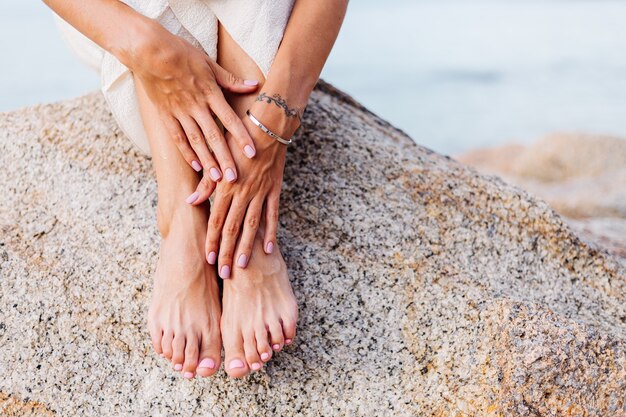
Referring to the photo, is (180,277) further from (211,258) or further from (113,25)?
(113,25)

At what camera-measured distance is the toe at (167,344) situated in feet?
5.18

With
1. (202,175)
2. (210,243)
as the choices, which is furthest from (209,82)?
(210,243)

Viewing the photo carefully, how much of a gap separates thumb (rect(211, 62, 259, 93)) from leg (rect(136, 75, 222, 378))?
0.20 m

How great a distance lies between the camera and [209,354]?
1.59 m

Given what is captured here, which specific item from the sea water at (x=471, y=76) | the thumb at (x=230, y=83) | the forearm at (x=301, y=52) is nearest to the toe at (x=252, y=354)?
the forearm at (x=301, y=52)

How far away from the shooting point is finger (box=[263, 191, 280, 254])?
1.72 m

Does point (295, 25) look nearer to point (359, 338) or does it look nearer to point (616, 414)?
point (359, 338)

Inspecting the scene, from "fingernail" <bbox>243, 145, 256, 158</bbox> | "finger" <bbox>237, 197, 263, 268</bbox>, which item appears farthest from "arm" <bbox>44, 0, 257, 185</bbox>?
"finger" <bbox>237, 197, 263, 268</bbox>

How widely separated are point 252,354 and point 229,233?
31 centimetres

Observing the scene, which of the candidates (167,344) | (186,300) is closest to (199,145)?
(186,300)

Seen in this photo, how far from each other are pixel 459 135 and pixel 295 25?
11019mm

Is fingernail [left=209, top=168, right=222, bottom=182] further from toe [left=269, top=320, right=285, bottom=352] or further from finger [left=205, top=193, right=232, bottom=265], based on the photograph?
toe [left=269, top=320, right=285, bottom=352]

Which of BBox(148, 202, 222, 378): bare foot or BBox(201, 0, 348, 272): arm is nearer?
BBox(148, 202, 222, 378): bare foot

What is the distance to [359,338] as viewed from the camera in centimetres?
169
